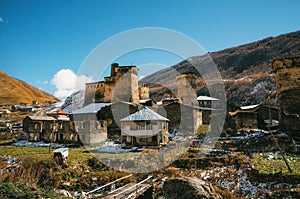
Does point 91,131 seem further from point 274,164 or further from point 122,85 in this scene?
point 274,164

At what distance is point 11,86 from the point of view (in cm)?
13900

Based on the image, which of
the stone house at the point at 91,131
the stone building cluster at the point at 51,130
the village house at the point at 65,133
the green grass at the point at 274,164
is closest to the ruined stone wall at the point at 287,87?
the green grass at the point at 274,164

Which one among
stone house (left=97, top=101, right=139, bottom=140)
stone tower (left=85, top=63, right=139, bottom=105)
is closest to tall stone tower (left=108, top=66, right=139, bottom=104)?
stone tower (left=85, top=63, right=139, bottom=105)

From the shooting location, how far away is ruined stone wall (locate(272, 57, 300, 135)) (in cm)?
2312

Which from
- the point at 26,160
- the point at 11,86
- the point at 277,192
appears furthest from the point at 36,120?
the point at 11,86

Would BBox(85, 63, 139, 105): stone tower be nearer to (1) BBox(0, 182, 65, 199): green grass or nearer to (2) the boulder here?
(1) BBox(0, 182, 65, 199): green grass

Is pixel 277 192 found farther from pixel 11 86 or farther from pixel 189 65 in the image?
pixel 11 86

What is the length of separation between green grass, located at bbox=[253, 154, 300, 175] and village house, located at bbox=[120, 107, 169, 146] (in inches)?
386

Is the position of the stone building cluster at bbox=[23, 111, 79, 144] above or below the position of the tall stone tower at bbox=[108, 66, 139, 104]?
below

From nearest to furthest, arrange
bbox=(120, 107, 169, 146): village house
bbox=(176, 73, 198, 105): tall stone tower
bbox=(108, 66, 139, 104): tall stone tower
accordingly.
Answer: bbox=(120, 107, 169, 146): village house, bbox=(108, 66, 139, 104): tall stone tower, bbox=(176, 73, 198, 105): tall stone tower

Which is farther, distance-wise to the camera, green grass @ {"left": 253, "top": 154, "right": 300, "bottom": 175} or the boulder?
green grass @ {"left": 253, "top": 154, "right": 300, "bottom": 175}

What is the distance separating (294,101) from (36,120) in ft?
104

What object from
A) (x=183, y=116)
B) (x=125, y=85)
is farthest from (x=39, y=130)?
(x=183, y=116)

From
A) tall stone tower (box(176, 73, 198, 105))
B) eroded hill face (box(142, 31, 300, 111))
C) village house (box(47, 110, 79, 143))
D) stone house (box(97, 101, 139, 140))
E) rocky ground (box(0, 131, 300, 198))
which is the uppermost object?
eroded hill face (box(142, 31, 300, 111))
